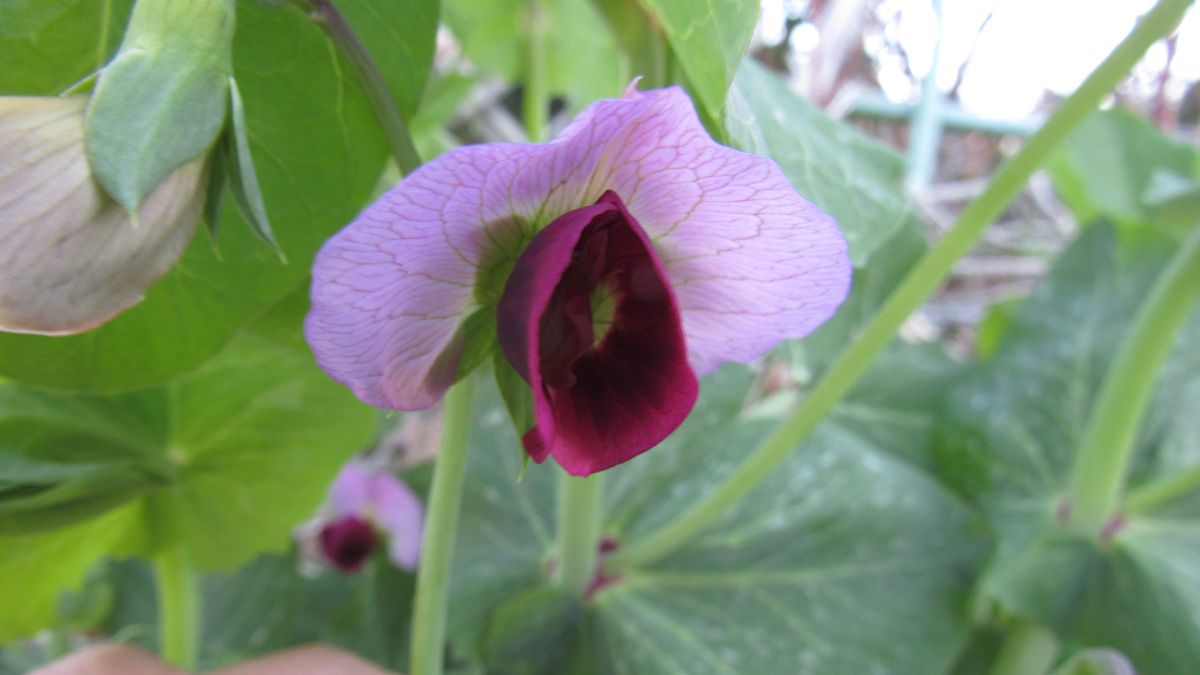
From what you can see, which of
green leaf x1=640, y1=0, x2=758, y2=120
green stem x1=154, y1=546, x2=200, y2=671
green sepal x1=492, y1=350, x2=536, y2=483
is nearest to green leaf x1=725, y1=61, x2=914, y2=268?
green leaf x1=640, y1=0, x2=758, y2=120

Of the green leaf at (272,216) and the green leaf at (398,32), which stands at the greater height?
the green leaf at (398,32)

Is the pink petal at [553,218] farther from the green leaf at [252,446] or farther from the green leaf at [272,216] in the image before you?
the green leaf at [252,446]

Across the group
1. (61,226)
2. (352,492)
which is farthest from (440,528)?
(352,492)

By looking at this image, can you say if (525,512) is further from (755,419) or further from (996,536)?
(996,536)

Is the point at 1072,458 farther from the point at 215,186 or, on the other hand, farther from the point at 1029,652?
the point at 215,186

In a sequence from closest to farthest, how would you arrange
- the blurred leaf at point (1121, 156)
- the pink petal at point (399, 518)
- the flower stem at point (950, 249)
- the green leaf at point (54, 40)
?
1. the green leaf at point (54, 40)
2. the flower stem at point (950, 249)
3. the pink petal at point (399, 518)
4. the blurred leaf at point (1121, 156)

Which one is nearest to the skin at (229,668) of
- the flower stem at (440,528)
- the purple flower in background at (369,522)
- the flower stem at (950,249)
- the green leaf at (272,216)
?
the flower stem at (440,528)

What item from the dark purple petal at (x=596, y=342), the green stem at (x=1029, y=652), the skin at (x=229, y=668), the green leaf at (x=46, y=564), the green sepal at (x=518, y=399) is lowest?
the green stem at (x=1029, y=652)

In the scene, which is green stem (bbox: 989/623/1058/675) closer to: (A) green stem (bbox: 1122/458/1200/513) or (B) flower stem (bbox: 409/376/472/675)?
(A) green stem (bbox: 1122/458/1200/513)
